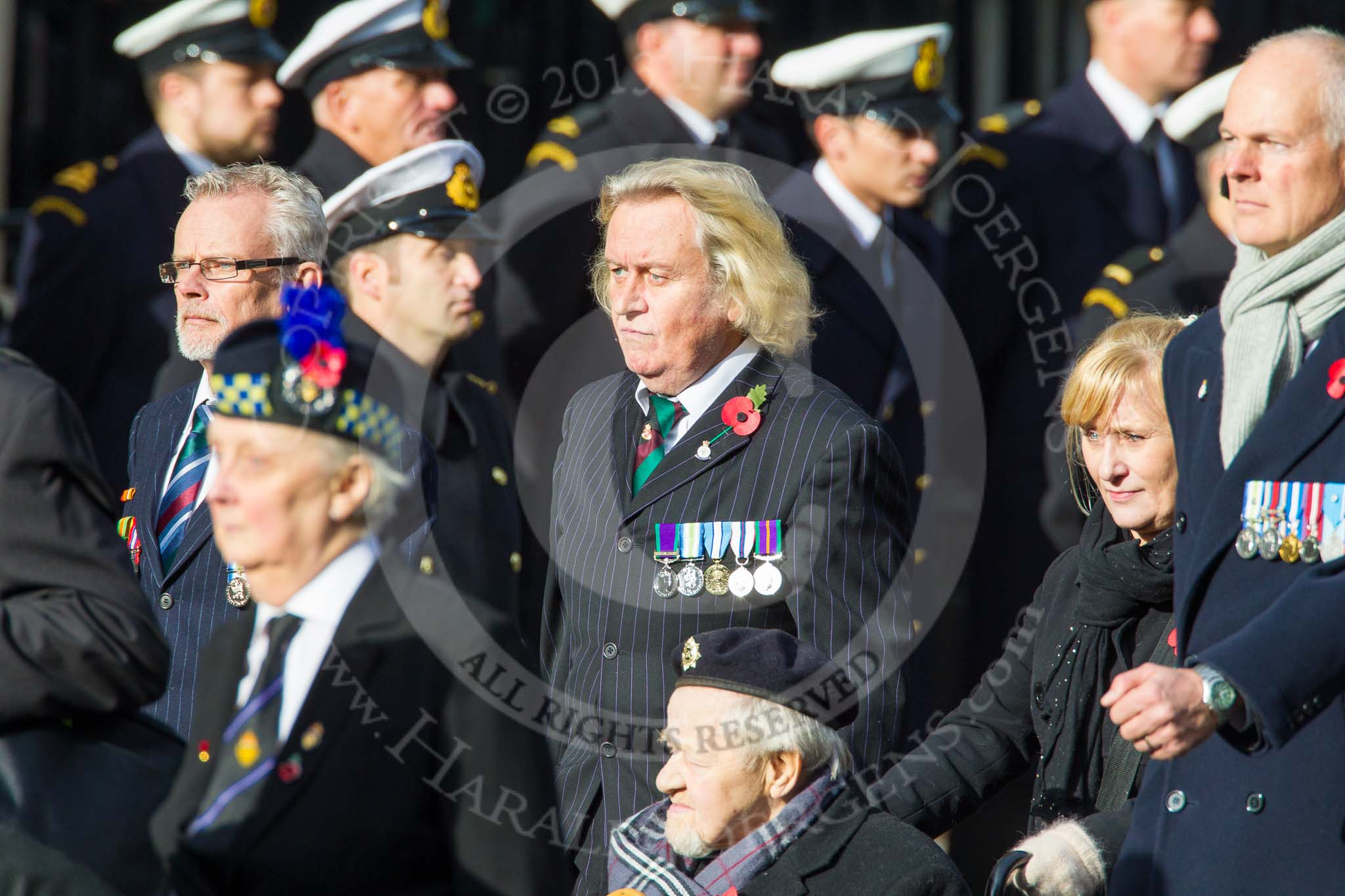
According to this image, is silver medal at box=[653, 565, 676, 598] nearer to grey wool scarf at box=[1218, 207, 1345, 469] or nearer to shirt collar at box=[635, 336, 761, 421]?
shirt collar at box=[635, 336, 761, 421]

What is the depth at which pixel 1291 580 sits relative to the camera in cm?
263

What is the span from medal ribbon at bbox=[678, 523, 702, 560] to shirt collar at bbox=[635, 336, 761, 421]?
22 centimetres

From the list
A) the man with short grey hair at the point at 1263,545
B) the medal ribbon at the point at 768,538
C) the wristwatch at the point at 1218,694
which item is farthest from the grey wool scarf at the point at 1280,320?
the medal ribbon at the point at 768,538

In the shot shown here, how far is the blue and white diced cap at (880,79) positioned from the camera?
17.4ft

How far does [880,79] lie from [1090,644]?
2.62 m

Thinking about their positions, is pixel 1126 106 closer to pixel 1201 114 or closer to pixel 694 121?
pixel 1201 114

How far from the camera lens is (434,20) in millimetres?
5301

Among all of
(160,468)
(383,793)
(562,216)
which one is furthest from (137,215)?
(383,793)

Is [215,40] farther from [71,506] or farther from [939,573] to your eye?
[71,506]

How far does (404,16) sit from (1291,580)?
3407mm

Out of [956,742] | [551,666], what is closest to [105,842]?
[551,666]

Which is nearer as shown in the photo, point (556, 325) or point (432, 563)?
point (432, 563)

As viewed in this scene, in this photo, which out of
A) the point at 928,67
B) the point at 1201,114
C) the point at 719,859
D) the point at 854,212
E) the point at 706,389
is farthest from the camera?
the point at 928,67

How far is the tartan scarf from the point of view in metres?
2.86
